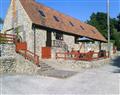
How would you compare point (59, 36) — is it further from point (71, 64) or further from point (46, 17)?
point (71, 64)

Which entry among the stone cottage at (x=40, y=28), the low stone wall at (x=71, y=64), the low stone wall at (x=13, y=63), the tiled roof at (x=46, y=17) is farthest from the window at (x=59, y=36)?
the low stone wall at (x=13, y=63)

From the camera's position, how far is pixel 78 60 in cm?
2286

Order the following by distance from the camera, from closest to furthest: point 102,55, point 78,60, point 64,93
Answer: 1. point 64,93
2. point 78,60
3. point 102,55

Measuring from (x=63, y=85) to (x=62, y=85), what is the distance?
0.05 metres

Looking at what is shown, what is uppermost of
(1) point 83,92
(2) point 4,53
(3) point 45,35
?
(3) point 45,35

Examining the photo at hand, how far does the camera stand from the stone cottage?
2455cm

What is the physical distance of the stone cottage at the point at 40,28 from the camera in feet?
80.5

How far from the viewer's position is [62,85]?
1484 centimetres

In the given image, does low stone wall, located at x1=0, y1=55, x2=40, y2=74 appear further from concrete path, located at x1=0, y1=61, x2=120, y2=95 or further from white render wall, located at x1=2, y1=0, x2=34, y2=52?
white render wall, located at x1=2, y1=0, x2=34, y2=52

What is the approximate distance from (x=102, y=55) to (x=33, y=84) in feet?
50.6

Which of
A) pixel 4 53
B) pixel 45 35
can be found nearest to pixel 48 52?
pixel 45 35

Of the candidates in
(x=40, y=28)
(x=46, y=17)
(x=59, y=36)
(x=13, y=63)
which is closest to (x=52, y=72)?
(x=13, y=63)

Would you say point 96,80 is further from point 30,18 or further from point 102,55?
point 102,55

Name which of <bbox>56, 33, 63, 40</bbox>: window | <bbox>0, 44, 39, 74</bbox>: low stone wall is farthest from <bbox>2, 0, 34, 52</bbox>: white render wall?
<bbox>56, 33, 63, 40</bbox>: window
